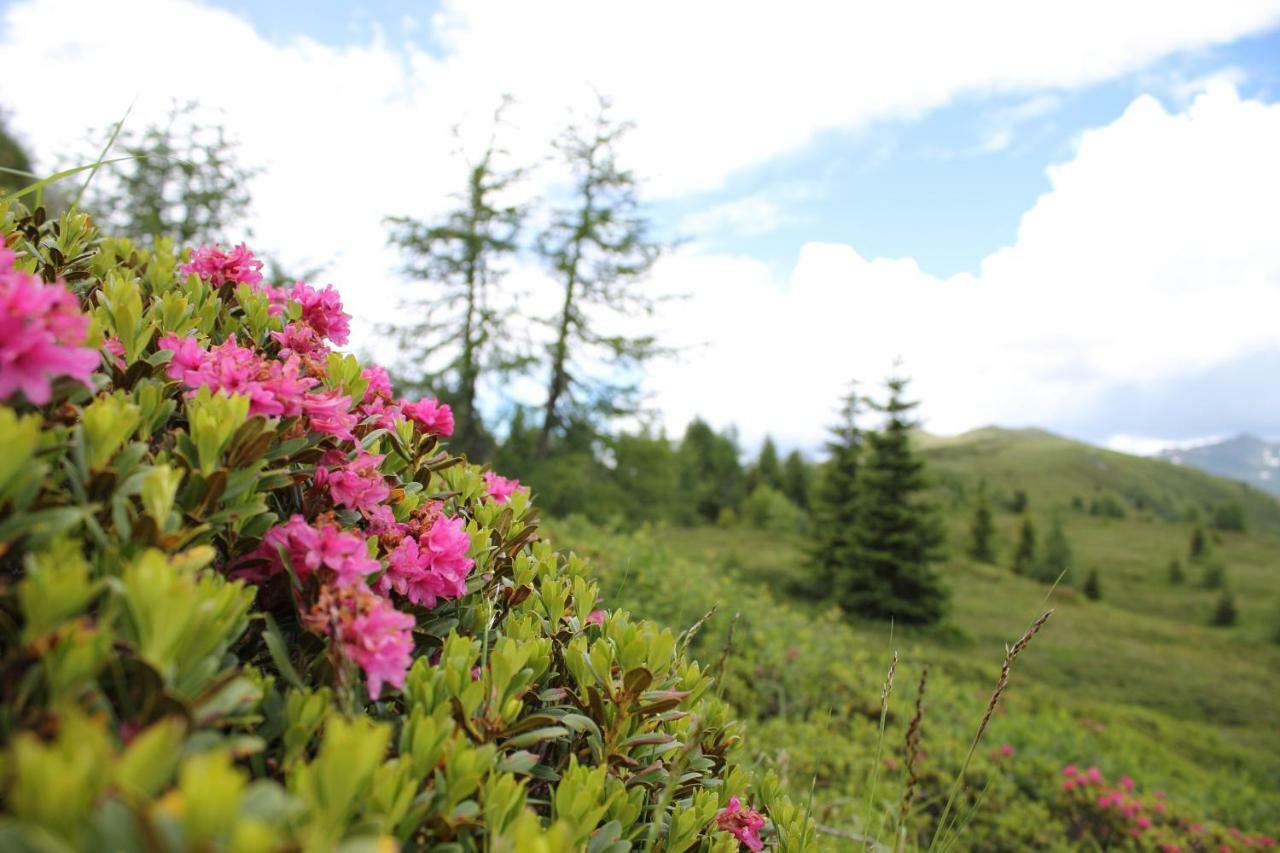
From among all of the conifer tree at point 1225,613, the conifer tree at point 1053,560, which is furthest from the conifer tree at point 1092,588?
the conifer tree at point 1225,613

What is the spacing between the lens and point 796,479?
5322 cm

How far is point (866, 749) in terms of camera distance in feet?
22.3

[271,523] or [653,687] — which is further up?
[271,523]

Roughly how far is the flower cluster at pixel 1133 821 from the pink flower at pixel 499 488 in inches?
253

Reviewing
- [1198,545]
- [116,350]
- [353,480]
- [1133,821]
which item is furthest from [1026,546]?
[116,350]

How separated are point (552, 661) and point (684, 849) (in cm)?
47

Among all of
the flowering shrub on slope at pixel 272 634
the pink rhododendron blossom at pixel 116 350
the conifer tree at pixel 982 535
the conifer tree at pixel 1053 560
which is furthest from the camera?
the conifer tree at pixel 982 535

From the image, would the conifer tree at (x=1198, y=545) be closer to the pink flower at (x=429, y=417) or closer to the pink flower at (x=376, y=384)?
the pink flower at (x=429, y=417)

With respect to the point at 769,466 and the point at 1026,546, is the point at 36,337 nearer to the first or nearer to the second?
the point at 1026,546

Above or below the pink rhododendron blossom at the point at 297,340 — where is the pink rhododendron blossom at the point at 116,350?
below

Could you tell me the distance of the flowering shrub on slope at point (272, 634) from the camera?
80 centimetres

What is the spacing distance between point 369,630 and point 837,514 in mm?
25614

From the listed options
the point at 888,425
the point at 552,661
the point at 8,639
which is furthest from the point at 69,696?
the point at 888,425

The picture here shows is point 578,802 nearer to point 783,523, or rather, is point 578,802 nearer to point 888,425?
point 888,425
